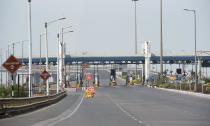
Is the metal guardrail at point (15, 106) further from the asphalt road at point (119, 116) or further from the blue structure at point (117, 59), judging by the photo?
the blue structure at point (117, 59)

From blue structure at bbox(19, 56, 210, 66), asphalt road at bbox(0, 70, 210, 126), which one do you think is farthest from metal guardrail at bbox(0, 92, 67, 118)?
blue structure at bbox(19, 56, 210, 66)

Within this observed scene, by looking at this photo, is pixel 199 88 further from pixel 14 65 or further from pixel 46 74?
pixel 14 65

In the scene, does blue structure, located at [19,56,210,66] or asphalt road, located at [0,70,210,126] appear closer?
asphalt road, located at [0,70,210,126]

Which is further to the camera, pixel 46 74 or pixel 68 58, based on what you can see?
pixel 68 58

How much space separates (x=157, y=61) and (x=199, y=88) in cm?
7916

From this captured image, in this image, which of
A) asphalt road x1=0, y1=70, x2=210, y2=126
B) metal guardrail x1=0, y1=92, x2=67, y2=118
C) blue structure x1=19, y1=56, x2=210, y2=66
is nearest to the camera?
asphalt road x1=0, y1=70, x2=210, y2=126

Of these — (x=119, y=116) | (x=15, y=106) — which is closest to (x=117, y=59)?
(x=15, y=106)

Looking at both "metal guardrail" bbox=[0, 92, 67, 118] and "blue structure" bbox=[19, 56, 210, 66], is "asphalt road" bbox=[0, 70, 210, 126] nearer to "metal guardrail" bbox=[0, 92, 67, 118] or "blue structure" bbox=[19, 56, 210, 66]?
"metal guardrail" bbox=[0, 92, 67, 118]

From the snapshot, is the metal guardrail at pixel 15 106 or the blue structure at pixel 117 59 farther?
the blue structure at pixel 117 59

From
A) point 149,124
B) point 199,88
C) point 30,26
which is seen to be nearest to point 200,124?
point 149,124

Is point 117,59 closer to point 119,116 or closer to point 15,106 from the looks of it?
point 15,106

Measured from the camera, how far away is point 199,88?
255ft

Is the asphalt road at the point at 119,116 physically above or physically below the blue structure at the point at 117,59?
below

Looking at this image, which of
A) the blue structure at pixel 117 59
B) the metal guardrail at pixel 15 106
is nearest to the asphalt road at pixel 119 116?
the metal guardrail at pixel 15 106
